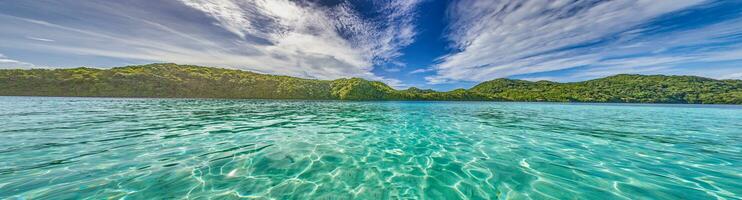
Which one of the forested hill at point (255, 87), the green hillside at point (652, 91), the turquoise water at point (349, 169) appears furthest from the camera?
the green hillside at point (652, 91)

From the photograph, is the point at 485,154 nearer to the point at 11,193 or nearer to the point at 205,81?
the point at 11,193

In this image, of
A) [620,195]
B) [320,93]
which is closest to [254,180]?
[620,195]

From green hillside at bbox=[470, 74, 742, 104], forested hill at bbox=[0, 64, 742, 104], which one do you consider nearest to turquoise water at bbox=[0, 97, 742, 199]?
forested hill at bbox=[0, 64, 742, 104]

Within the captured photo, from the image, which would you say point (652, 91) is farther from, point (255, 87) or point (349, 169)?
point (255, 87)

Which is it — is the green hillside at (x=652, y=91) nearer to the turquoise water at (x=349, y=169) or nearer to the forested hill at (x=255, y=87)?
the forested hill at (x=255, y=87)

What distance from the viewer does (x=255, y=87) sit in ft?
410

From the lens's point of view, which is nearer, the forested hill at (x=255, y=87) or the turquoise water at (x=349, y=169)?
the turquoise water at (x=349, y=169)

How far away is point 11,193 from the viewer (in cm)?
403

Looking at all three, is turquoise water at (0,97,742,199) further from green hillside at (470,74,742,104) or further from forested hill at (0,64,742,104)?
green hillside at (470,74,742,104)

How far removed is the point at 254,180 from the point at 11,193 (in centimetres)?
398

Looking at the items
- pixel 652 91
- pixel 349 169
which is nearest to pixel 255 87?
pixel 349 169

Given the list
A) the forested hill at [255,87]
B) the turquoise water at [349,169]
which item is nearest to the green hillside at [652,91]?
the forested hill at [255,87]

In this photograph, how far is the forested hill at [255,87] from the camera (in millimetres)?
92875

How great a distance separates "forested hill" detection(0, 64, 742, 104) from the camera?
305ft
